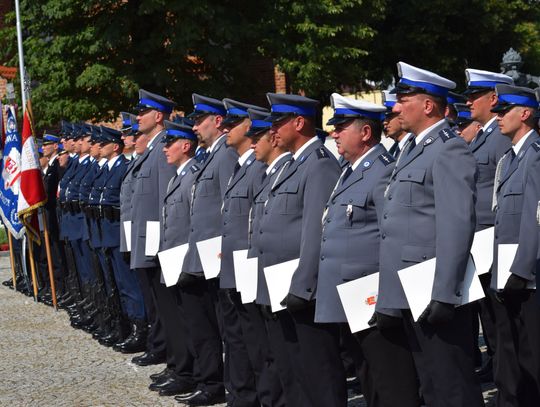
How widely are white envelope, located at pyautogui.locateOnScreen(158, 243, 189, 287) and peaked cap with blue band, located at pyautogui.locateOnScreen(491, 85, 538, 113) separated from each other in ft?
8.77

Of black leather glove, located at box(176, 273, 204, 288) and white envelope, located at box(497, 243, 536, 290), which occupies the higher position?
white envelope, located at box(497, 243, 536, 290)

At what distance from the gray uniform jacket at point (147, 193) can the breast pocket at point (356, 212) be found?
11.9 feet

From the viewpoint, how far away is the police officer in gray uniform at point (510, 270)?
21.8ft

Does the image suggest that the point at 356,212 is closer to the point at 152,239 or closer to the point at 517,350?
the point at 517,350

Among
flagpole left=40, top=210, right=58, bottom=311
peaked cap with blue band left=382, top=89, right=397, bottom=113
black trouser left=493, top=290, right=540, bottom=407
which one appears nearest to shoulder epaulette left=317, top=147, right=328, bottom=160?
black trouser left=493, top=290, right=540, bottom=407

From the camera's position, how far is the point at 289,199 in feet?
21.4

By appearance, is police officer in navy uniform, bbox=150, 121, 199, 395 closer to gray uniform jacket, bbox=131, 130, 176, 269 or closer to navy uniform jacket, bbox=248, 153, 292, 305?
gray uniform jacket, bbox=131, 130, 176, 269

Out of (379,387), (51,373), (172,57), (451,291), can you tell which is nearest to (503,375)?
(379,387)

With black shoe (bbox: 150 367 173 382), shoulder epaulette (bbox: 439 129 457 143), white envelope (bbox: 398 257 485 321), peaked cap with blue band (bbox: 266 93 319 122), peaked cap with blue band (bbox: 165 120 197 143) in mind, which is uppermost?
peaked cap with blue band (bbox: 266 93 319 122)

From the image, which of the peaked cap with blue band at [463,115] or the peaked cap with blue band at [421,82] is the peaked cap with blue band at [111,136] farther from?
the peaked cap with blue band at [421,82]

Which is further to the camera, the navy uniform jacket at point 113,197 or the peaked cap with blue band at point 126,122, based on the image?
the navy uniform jacket at point 113,197

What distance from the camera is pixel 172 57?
24141 mm

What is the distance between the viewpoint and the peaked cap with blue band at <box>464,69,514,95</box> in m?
7.52

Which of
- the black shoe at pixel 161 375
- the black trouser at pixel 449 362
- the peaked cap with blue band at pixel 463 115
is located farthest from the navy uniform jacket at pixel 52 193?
the black trouser at pixel 449 362
